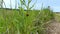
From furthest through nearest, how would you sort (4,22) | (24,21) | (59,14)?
(59,14) → (4,22) → (24,21)

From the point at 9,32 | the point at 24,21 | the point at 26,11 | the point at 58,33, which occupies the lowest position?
the point at 58,33

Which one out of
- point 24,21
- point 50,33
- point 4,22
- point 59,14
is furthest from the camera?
point 59,14

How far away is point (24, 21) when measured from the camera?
1.74m

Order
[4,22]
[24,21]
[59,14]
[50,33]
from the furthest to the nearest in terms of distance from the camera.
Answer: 1. [59,14]
2. [50,33]
3. [4,22]
4. [24,21]

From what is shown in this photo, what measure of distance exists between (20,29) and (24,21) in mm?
115

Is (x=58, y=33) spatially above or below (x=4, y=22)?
below

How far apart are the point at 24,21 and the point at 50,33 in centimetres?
110

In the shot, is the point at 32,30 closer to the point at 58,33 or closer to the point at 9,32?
the point at 9,32

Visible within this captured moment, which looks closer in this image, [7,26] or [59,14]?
[7,26]

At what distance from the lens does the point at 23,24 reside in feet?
5.76

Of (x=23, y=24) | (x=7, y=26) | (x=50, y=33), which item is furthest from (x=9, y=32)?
(x=50, y=33)

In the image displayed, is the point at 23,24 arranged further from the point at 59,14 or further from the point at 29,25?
the point at 59,14

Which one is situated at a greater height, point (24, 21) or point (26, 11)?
point (26, 11)

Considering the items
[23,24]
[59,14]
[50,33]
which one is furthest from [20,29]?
[59,14]
